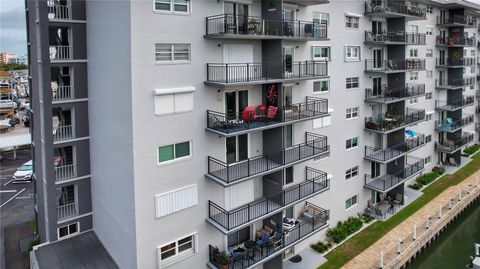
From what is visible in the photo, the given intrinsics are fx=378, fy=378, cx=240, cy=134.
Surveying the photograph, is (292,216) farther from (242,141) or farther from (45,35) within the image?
(45,35)

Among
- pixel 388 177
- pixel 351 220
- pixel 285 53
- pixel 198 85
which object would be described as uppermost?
pixel 285 53

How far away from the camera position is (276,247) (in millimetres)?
20734

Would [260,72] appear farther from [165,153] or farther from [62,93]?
[62,93]

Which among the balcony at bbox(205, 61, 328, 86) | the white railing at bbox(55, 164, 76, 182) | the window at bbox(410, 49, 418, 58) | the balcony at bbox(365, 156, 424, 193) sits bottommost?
the balcony at bbox(365, 156, 424, 193)

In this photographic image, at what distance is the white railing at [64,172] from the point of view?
67.9ft

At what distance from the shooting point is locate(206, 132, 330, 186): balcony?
18719 mm

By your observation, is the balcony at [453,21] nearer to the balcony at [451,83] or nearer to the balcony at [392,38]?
the balcony at [451,83]

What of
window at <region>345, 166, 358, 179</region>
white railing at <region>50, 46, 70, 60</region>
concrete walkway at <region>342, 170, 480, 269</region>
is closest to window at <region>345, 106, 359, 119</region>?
window at <region>345, 166, 358, 179</region>

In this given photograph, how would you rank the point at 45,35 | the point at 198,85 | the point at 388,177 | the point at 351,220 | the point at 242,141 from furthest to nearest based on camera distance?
the point at 388,177 → the point at 351,220 → the point at 242,141 → the point at 45,35 → the point at 198,85

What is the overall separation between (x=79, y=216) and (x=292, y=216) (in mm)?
12881

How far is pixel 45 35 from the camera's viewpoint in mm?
19281

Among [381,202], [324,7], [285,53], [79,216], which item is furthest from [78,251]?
[381,202]

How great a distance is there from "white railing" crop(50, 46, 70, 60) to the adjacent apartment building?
0.06 meters

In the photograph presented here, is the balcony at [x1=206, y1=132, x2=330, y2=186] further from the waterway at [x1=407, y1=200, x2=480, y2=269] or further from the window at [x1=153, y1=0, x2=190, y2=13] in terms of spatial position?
the waterway at [x1=407, y1=200, x2=480, y2=269]
